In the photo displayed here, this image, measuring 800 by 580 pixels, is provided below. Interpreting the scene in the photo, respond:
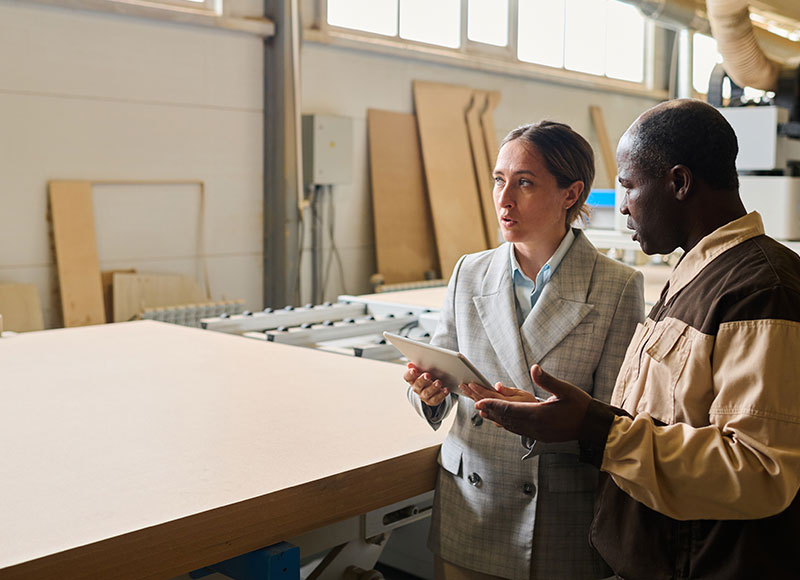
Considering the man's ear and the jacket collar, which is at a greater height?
the man's ear

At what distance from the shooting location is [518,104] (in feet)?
23.9

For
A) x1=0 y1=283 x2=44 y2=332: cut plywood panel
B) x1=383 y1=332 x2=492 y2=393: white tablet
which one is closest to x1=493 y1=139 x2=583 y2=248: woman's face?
x1=383 y1=332 x2=492 y2=393: white tablet

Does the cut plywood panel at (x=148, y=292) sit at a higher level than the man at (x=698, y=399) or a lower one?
lower

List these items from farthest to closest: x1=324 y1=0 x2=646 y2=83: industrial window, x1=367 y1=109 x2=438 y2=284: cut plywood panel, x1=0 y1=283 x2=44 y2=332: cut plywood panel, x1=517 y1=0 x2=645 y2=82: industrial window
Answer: x1=517 y1=0 x2=645 y2=82: industrial window
x1=324 y1=0 x2=646 y2=83: industrial window
x1=367 y1=109 x2=438 y2=284: cut plywood panel
x1=0 y1=283 x2=44 y2=332: cut plywood panel

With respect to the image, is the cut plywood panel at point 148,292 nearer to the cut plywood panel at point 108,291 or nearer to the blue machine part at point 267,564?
the cut plywood panel at point 108,291

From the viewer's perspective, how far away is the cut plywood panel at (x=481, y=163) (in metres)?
6.72

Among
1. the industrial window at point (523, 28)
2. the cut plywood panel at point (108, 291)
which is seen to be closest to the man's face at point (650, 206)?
the cut plywood panel at point (108, 291)

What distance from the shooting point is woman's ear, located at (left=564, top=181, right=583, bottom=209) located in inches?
62.7

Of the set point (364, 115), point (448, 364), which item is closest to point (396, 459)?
point (448, 364)

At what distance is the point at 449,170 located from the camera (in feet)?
21.5

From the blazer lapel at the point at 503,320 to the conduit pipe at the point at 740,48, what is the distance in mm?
2293

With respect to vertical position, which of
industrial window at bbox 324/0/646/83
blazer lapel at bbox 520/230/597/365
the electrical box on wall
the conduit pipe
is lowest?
blazer lapel at bbox 520/230/597/365

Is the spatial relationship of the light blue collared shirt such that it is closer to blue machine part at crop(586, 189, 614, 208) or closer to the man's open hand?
the man's open hand

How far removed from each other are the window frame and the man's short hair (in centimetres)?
477
